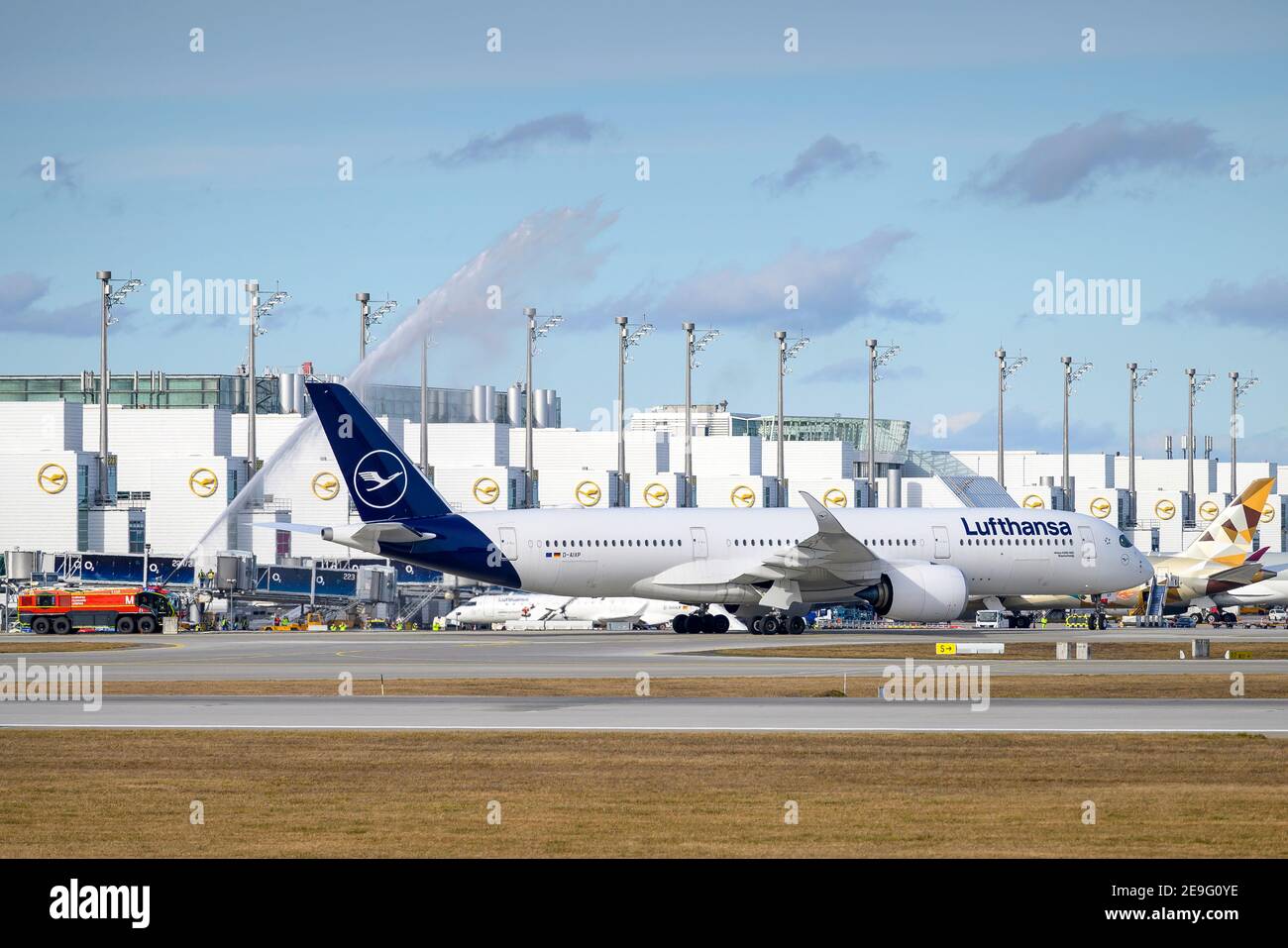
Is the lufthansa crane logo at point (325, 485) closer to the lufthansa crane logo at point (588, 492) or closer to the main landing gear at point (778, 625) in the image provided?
the lufthansa crane logo at point (588, 492)

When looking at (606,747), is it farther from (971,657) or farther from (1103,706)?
(971,657)

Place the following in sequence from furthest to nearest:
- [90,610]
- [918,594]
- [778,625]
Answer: [90,610], [778,625], [918,594]

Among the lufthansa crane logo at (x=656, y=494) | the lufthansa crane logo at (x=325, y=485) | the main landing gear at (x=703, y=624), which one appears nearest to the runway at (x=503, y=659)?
the main landing gear at (x=703, y=624)

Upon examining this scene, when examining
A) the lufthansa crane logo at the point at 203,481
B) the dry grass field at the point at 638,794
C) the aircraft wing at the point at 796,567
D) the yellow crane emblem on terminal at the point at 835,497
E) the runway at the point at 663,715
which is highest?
the lufthansa crane logo at the point at 203,481

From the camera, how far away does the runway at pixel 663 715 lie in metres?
29.2

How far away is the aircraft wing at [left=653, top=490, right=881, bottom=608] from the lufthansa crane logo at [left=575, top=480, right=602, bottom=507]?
43.9 m

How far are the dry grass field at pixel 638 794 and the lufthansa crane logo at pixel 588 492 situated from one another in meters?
83.5

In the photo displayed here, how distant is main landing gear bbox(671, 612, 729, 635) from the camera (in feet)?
235

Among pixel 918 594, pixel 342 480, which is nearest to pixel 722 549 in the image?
pixel 918 594

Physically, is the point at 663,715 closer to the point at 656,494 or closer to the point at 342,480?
the point at 342,480

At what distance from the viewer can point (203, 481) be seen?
327 feet

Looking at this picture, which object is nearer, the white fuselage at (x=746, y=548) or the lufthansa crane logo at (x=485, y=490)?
the white fuselage at (x=746, y=548)

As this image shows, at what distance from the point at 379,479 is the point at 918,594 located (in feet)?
68.5

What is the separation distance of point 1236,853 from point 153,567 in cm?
7950
